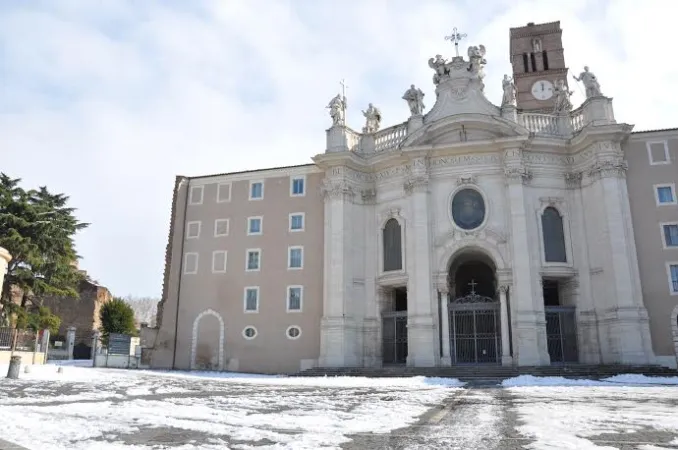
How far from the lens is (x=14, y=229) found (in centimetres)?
3309

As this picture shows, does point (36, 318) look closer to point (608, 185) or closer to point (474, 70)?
point (474, 70)

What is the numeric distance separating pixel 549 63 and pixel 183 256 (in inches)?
1429

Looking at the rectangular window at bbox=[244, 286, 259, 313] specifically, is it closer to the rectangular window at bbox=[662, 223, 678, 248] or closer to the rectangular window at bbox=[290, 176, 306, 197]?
the rectangular window at bbox=[290, 176, 306, 197]

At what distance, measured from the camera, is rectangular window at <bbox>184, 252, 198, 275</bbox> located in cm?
3738

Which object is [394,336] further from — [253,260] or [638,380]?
[638,380]

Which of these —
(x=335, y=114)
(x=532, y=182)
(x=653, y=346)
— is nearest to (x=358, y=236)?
(x=335, y=114)

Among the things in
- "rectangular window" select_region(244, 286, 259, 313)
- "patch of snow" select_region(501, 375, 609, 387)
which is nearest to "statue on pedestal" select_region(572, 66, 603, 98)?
"patch of snow" select_region(501, 375, 609, 387)

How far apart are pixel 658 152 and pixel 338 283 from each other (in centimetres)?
1979

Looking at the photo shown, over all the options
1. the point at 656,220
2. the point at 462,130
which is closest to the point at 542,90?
the point at 462,130

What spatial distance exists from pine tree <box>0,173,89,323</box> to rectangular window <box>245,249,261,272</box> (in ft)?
40.0

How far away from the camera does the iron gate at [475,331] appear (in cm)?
3041

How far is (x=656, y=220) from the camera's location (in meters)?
29.7

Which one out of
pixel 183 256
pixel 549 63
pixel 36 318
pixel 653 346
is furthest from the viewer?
pixel 549 63

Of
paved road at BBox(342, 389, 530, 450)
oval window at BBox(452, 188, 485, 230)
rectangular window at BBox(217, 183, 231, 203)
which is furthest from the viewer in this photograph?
rectangular window at BBox(217, 183, 231, 203)
